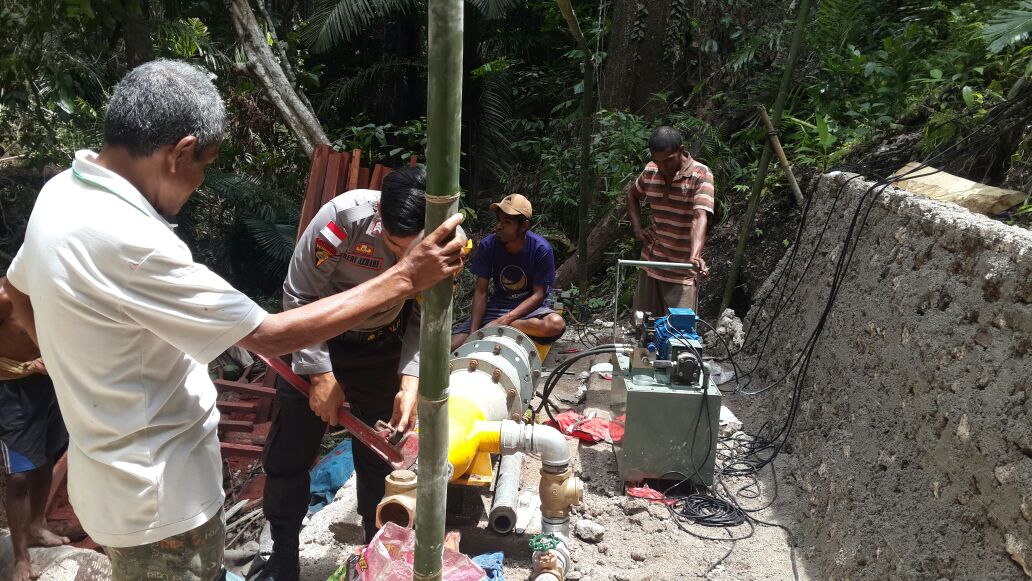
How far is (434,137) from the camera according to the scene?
141 cm

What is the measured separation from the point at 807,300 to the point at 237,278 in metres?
7.19

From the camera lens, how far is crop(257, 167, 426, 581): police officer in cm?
311

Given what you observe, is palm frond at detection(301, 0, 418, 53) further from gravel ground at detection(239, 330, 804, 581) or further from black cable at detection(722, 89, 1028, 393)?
gravel ground at detection(239, 330, 804, 581)

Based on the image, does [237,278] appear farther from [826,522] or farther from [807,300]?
[826,522]

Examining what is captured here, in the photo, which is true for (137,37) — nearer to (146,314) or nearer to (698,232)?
(698,232)

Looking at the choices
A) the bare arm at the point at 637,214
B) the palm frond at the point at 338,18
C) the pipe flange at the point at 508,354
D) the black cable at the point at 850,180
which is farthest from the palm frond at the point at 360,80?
the pipe flange at the point at 508,354

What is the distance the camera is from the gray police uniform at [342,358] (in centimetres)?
315

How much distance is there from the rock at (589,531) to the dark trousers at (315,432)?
124 cm

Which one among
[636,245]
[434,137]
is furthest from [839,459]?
A: [636,245]

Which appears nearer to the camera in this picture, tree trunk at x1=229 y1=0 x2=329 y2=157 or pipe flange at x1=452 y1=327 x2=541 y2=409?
pipe flange at x1=452 y1=327 x2=541 y2=409

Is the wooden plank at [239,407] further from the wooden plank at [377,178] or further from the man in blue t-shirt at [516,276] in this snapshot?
the wooden plank at [377,178]

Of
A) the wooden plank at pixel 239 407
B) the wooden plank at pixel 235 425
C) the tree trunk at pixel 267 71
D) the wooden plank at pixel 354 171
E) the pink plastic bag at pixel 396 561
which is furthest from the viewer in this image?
the wooden plank at pixel 239 407

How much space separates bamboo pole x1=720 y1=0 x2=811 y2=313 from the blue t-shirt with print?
7.47 feet

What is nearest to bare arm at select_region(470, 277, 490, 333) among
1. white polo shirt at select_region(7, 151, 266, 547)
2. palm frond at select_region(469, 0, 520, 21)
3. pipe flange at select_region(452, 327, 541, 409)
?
pipe flange at select_region(452, 327, 541, 409)
